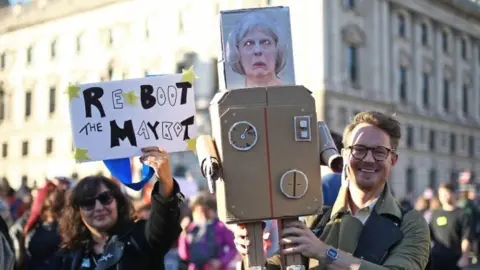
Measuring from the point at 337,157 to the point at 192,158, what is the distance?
104 ft

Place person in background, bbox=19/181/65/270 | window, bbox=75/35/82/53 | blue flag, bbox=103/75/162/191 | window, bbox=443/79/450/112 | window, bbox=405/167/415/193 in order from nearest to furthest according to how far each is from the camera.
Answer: blue flag, bbox=103/75/162/191 → person in background, bbox=19/181/65/270 → window, bbox=405/167/415/193 → window, bbox=75/35/82/53 → window, bbox=443/79/450/112

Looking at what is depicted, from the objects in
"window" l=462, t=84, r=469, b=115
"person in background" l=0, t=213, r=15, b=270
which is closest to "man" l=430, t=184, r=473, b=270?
"person in background" l=0, t=213, r=15, b=270

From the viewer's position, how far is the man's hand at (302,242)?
8.64 ft

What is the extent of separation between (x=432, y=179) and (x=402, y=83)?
6689 millimetres

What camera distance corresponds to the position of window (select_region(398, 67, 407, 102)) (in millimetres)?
40000

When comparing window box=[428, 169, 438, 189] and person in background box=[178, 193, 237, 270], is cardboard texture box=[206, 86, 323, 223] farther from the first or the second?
window box=[428, 169, 438, 189]

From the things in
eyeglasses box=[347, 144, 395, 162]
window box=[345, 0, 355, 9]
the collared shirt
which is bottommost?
the collared shirt

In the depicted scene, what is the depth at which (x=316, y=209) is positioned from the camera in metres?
2.85

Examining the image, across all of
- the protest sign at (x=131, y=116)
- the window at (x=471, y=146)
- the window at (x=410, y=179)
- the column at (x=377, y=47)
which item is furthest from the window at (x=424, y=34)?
the protest sign at (x=131, y=116)

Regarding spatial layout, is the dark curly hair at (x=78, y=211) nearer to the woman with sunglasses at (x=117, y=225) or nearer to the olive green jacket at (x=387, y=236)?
the woman with sunglasses at (x=117, y=225)

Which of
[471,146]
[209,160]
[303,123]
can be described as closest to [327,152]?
[303,123]

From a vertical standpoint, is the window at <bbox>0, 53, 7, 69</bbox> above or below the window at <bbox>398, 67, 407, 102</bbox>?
above

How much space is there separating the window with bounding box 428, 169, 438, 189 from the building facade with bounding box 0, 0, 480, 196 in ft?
0.20

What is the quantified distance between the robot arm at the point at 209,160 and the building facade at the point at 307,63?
26209 mm
